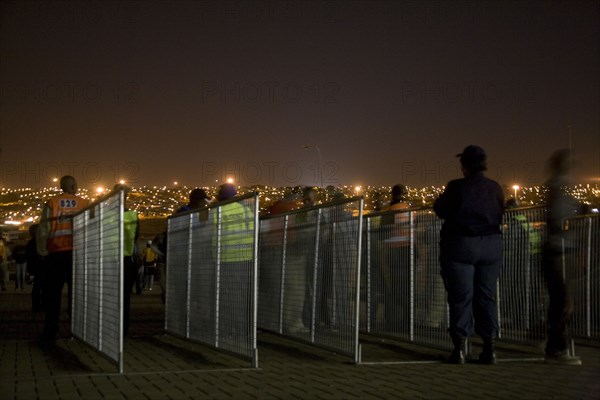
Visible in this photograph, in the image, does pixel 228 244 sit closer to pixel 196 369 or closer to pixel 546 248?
pixel 196 369

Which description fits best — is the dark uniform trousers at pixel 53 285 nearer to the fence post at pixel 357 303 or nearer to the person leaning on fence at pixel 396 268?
the person leaning on fence at pixel 396 268

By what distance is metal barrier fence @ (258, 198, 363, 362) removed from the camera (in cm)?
1043

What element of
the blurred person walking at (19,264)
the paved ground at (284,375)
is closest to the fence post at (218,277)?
the paved ground at (284,375)

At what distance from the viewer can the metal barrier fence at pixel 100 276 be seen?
9.24 metres

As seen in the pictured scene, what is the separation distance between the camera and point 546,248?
10.2 meters

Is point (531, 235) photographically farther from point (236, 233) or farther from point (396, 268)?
point (236, 233)

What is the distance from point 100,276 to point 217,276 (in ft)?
4.05

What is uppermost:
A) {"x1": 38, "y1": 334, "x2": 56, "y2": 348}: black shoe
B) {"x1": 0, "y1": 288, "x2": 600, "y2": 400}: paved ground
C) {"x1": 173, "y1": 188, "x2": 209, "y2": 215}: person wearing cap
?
{"x1": 173, "y1": 188, "x2": 209, "y2": 215}: person wearing cap

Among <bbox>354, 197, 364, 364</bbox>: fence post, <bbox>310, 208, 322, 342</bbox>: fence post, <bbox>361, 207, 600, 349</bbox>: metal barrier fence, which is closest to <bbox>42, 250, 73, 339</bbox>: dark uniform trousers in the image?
<bbox>310, 208, 322, 342</bbox>: fence post

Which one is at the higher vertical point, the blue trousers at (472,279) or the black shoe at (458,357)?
the blue trousers at (472,279)

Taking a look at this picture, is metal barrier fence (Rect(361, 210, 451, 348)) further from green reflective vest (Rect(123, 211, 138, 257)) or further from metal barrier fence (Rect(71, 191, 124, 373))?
metal barrier fence (Rect(71, 191, 124, 373))

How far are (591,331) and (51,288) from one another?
21.5 ft

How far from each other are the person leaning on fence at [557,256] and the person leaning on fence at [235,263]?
9.67ft

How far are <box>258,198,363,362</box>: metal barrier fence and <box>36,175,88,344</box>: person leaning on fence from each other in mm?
2597
